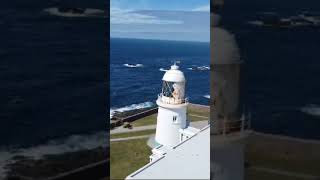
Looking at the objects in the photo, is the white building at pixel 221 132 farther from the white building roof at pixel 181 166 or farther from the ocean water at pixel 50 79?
the ocean water at pixel 50 79

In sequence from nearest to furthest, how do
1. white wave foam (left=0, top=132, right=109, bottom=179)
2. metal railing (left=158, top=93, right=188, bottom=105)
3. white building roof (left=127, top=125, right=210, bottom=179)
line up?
white wave foam (left=0, top=132, right=109, bottom=179) < white building roof (left=127, top=125, right=210, bottom=179) < metal railing (left=158, top=93, right=188, bottom=105)

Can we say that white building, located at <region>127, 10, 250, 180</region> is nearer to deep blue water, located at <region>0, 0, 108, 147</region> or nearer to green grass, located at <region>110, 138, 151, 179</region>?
deep blue water, located at <region>0, 0, 108, 147</region>

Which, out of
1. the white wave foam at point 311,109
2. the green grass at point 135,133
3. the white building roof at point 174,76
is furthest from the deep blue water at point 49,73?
the green grass at point 135,133

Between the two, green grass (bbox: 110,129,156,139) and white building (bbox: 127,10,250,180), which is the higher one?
white building (bbox: 127,10,250,180)

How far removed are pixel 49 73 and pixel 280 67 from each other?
4.57 ft

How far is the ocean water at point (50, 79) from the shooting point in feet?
6.70

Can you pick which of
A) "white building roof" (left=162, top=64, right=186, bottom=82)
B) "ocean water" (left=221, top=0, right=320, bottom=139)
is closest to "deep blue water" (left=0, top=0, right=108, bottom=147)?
"ocean water" (left=221, top=0, right=320, bottom=139)

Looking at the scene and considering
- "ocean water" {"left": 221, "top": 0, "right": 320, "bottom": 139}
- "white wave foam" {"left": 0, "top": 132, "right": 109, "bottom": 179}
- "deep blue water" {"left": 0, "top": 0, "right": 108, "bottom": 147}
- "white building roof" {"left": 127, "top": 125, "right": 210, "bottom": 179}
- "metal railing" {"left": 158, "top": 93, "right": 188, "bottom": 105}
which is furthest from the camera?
"metal railing" {"left": 158, "top": 93, "right": 188, "bottom": 105}

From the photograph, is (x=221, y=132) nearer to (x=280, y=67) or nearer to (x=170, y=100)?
(x=280, y=67)

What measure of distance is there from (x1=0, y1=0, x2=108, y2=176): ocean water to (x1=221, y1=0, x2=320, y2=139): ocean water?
32.5 inches

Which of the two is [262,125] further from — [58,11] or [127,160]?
[127,160]

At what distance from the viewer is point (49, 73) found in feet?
7.12

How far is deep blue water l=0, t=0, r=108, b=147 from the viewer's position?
204cm

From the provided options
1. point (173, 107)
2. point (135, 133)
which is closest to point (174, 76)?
point (173, 107)
